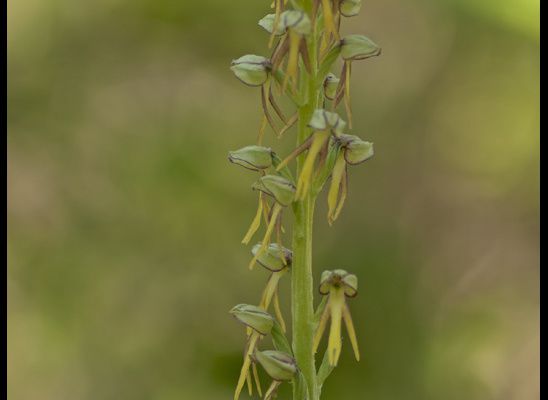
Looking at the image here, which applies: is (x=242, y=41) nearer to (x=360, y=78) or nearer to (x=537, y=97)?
(x=360, y=78)

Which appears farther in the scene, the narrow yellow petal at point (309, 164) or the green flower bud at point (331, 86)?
the green flower bud at point (331, 86)

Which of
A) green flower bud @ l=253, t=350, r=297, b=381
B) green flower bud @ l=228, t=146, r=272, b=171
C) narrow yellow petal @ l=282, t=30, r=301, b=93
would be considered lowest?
green flower bud @ l=253, t=350, r=297, b=381

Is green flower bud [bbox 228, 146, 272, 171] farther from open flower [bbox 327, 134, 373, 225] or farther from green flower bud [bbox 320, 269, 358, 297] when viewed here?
green flower bud [bbox 320, 269, 358, 297]

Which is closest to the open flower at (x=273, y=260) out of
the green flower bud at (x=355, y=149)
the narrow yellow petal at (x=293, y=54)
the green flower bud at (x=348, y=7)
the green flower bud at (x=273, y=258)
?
the green flower bud at (x=273, y=258)

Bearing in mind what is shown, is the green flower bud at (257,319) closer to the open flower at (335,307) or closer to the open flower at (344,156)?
the open flower at (335,307)

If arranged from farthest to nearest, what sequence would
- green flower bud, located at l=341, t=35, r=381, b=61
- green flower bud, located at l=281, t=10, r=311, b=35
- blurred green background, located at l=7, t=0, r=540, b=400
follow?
blurred green background, located at l=7, t=0, r=540, b=400
green flower bud, located at l=341, t=35, r=381, b=61
green flower bud, located at l=281, t=10, r=311, b=35

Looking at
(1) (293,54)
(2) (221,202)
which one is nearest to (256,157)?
(1) (293,54)

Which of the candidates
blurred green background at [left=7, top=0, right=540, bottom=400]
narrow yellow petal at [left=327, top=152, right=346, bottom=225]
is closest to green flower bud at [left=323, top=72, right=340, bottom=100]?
narrow yellow petal at [left=327, top=152, right=346, bottom=225]
